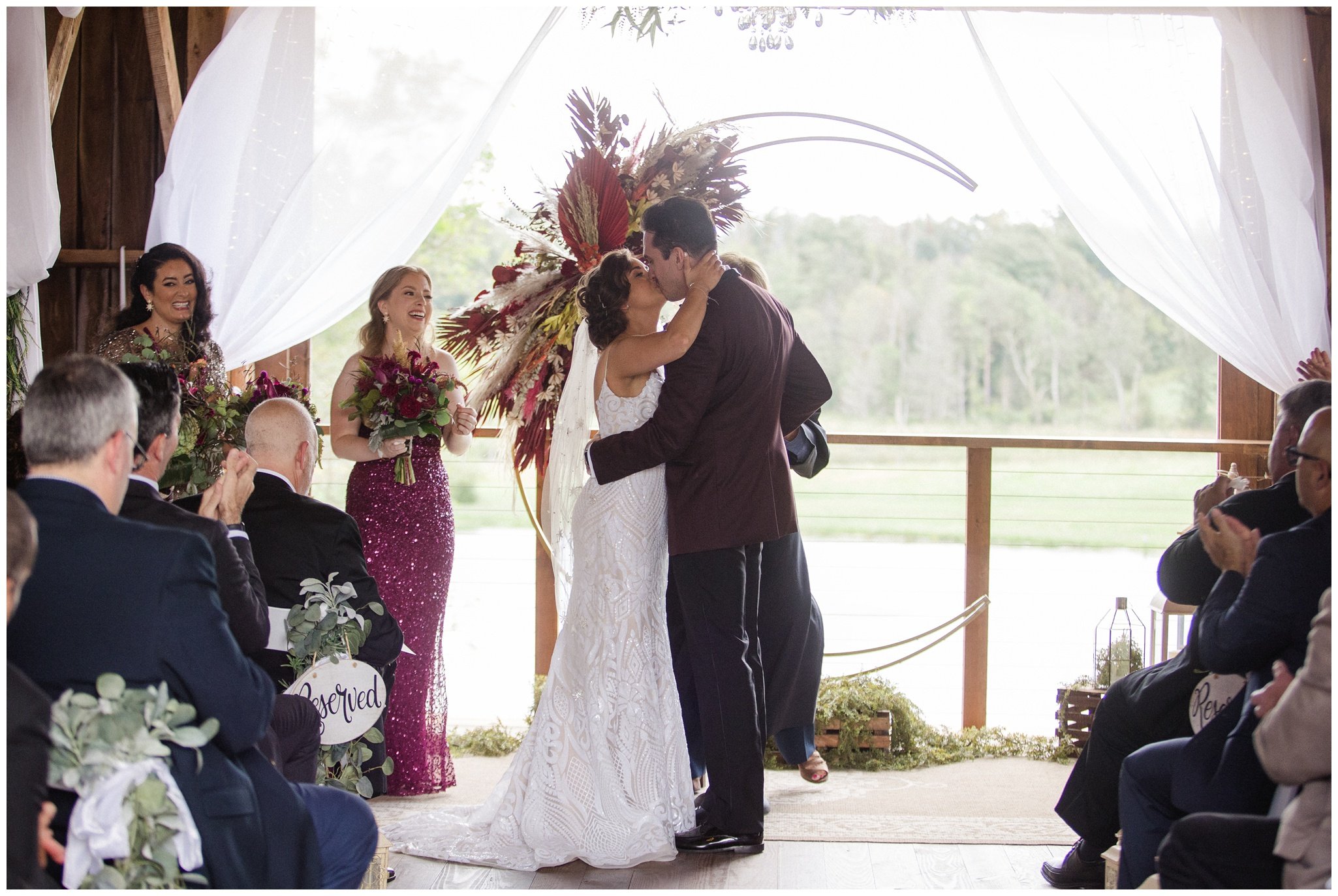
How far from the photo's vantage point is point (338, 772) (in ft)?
10.5

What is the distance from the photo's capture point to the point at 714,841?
3254 mm

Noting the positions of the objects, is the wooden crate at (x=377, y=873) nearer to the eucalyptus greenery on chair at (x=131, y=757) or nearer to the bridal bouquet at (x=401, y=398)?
the eucalyptus greenery on chair at (x=131, y=757)

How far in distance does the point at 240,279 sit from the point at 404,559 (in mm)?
1165

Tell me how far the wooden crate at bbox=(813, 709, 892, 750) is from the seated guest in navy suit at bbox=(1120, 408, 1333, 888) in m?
1.75

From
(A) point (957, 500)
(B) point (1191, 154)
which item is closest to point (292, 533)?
(B) point (1191, 154)

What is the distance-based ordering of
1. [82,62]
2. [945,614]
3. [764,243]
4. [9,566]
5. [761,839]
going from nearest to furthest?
[9,566]
[761,839]
[82,62]
[945,614]
[764,243]

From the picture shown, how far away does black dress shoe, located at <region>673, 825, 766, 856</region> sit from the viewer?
3.24 meters

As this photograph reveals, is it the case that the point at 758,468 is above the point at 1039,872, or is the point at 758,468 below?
above

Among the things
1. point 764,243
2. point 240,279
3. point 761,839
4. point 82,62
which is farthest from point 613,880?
point 764,243

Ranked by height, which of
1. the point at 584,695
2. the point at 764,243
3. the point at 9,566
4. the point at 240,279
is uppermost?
the point at 764,243

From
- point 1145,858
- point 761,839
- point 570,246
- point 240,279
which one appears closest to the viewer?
point 1145,858

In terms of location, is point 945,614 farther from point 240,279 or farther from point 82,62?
point 82,62

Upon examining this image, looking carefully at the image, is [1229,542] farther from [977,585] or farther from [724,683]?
[977,585]

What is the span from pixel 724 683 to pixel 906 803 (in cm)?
97
